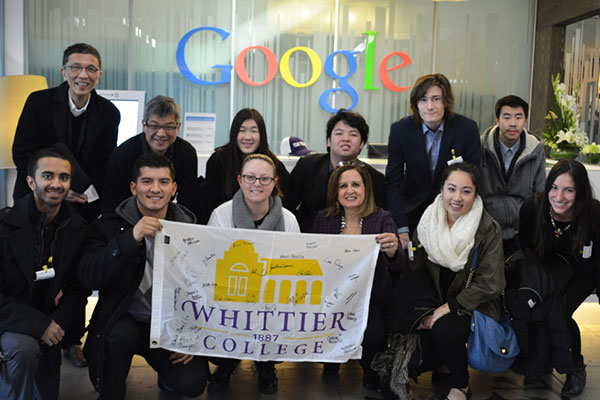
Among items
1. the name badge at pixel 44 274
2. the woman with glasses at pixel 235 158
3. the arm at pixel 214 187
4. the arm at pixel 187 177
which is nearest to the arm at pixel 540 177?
the woman with glasses at pixel 235 158

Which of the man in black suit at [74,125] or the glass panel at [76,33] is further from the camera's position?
the glass panel at [76,33]

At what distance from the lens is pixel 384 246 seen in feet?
9.46

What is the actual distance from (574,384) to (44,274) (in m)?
2.65

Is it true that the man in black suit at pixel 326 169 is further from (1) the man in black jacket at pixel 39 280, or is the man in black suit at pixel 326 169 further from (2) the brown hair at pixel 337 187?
(1) the man in black jacket at pixel 39 280

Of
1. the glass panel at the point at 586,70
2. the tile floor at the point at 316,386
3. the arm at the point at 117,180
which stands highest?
the glass panel at the point at 586,70

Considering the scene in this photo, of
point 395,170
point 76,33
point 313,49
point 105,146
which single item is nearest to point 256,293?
point 395,170

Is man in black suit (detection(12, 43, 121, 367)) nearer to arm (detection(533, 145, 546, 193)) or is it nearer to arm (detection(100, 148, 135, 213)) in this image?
arm (detection(100, 148, 135, 213))

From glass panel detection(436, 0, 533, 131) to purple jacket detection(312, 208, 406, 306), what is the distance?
408 cm

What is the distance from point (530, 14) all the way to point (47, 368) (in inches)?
247

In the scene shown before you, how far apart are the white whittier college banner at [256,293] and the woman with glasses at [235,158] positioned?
74 cm

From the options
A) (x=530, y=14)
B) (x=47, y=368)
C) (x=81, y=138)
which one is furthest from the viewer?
(x=530, y=14)

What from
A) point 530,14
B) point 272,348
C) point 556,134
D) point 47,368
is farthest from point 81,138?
point 530,14

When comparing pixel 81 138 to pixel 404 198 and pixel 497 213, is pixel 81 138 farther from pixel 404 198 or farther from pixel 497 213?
pixel 497 213

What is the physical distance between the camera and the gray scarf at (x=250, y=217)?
2979mm
